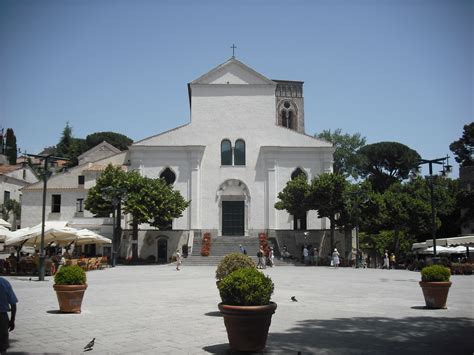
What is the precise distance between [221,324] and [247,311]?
10.6ft

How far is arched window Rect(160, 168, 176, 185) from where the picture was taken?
4466cm

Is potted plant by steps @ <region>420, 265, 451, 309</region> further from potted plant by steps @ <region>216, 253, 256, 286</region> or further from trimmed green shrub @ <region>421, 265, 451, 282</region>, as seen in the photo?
potted plant by steps @ <region>216, 253, 256, 286</region>

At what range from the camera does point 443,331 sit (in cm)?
1019

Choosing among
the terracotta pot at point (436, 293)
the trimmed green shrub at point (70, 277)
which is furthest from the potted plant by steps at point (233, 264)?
the terracotta pot at point (436, 293)

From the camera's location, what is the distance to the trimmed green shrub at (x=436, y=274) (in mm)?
13000

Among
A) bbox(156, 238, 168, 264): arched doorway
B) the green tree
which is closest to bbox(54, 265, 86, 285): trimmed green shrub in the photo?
the green tree

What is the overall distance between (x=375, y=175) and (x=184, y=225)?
41.2 m

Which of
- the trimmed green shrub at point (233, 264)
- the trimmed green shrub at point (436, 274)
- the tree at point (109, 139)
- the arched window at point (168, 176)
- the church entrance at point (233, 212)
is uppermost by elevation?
the tree at point (109, 139)

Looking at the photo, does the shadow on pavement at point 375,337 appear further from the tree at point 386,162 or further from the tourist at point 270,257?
the tree at point 386,162

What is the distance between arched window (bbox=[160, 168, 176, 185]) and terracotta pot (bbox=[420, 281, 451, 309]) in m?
33.2

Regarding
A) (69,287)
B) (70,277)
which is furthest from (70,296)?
(70,277)

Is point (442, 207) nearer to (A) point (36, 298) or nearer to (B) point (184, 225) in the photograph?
(B) point (184, 225)

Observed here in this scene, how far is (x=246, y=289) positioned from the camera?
26.7 ft

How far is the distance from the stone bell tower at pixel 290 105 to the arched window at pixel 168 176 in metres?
34.4
